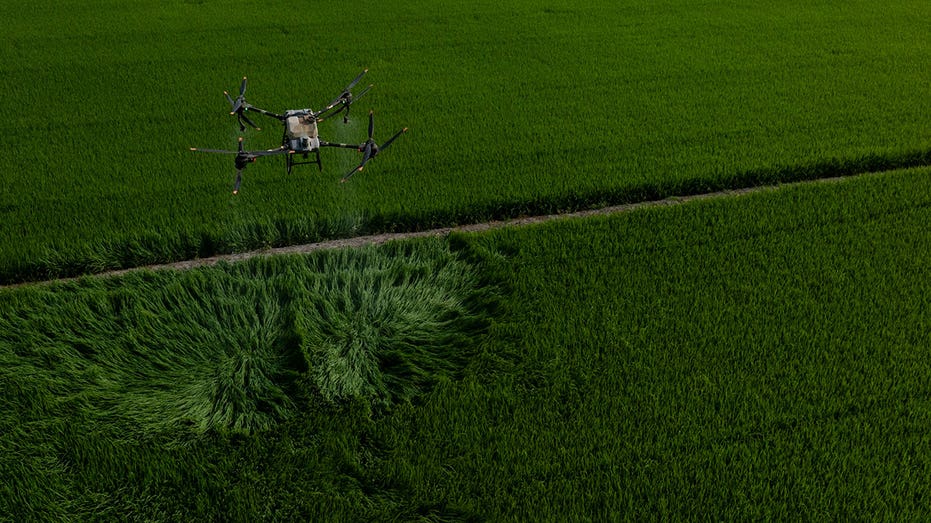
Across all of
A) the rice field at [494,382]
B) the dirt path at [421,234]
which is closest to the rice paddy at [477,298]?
the rice field at [494,382]

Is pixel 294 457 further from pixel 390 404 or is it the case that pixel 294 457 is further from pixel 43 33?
pixel 43 33

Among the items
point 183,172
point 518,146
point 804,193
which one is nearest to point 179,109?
point 183,172

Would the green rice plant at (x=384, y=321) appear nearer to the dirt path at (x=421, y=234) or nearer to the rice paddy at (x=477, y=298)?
the rice paddy at (x=477, y=298)

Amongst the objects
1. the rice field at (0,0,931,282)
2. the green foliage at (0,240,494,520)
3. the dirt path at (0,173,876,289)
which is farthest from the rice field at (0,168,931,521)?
the rice field at (0,0,931,282)

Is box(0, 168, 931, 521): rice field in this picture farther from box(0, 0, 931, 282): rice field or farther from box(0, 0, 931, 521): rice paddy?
box(0, 0, 931, 282): rice field

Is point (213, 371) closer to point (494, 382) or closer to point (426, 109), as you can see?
point (494, 382)

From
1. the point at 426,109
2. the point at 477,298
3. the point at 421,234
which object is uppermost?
the point at 426,109

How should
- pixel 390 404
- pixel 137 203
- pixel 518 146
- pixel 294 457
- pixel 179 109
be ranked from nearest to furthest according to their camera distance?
pixel 294 457 → pixel 390 404 → pixel 137 203 → pixel 518 146 → pixel 179 109

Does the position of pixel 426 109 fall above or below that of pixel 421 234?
above

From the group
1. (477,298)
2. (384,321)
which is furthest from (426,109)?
(384,321)
